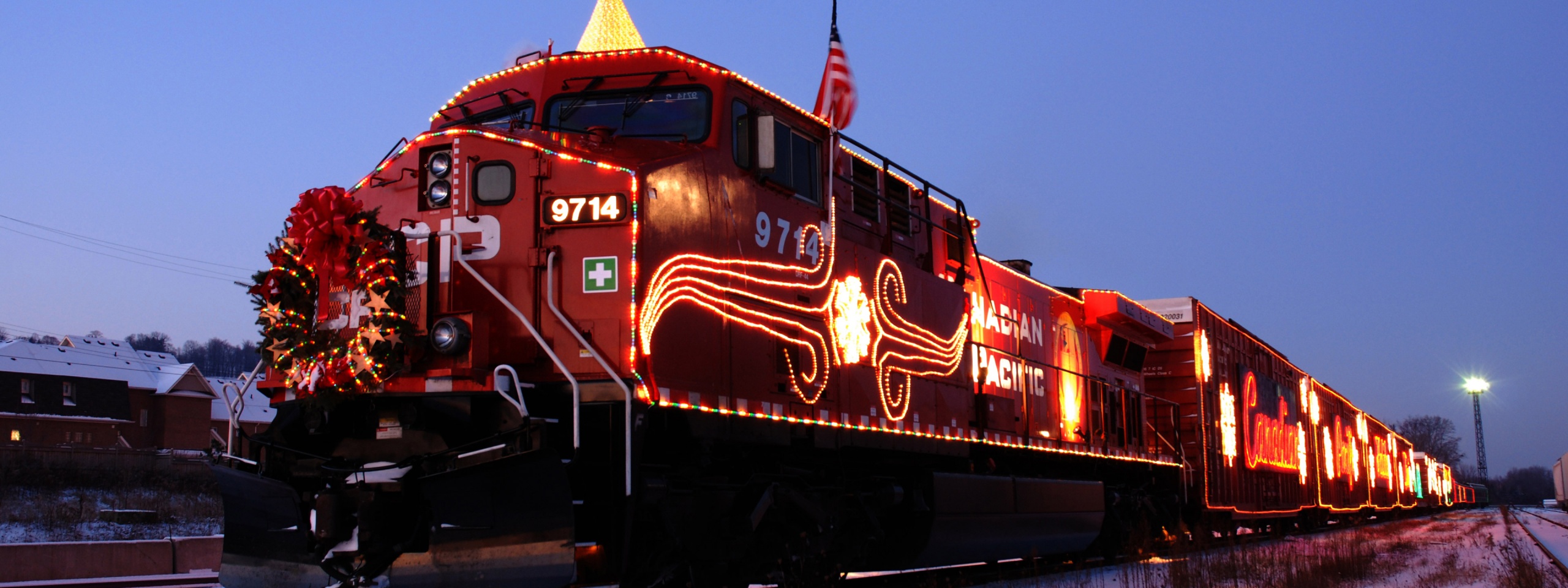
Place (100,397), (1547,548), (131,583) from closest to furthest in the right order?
1. (131,583)
2. (1547,548)
3. (100,397)

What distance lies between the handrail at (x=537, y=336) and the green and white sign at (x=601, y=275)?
0.40 meters

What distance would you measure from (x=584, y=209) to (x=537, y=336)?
0.82 metres

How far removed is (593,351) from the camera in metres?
Result: 6.76

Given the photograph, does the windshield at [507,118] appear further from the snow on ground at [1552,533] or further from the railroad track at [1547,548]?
the snow on ground at [1552,533]

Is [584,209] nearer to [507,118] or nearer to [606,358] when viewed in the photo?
[606,358]

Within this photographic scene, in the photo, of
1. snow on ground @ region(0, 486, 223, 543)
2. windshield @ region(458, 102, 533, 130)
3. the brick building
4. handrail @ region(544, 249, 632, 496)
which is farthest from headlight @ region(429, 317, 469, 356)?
the brick building

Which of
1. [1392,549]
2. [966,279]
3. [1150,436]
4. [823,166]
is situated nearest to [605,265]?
[823,166]

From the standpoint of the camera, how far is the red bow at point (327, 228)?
700 cm

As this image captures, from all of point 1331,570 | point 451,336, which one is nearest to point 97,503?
point 451,336

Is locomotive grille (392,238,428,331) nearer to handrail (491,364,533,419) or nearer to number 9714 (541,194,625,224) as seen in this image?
handrail (491,364,533,419)

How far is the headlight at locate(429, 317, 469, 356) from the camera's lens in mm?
6703

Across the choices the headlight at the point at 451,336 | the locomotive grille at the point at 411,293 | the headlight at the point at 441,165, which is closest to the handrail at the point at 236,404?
the locomotive grille at the point at 411,293

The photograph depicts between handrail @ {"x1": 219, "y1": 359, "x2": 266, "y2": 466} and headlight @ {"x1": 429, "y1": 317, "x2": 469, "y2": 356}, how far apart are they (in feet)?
4.07

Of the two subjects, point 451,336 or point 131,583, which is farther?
point 131,583
